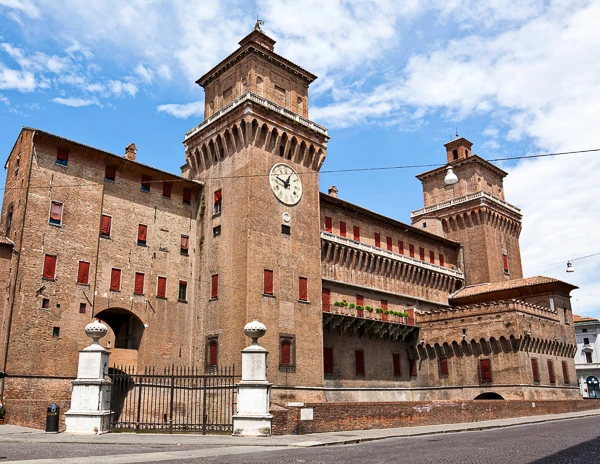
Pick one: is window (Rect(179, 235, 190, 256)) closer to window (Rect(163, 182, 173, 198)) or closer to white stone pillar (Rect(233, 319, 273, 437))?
window (Rect(163, 182, 173, 198))

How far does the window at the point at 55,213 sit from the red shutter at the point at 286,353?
1423 centimetres

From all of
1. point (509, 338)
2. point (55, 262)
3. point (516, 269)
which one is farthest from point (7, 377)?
point (516, 269)

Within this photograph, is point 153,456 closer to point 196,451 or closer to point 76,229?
point 196,451

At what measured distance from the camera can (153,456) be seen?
13586mm

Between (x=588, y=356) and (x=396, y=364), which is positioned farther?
(x=588, y=356)

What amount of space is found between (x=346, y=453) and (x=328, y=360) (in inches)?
938

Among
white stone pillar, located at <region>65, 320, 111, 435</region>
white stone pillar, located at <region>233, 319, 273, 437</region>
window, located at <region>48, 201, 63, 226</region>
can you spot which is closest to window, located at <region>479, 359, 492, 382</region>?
white stone pillar, located at <region>233, 319, 273, 437</region>

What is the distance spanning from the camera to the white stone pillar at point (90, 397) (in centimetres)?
1977

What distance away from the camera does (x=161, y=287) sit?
34.2 metres

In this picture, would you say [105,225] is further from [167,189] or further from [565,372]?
[565,372]

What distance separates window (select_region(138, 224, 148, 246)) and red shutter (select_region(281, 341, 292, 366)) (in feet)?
33.9

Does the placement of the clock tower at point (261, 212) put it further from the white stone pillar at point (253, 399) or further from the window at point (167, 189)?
the white stone pillar at point (253, 399)

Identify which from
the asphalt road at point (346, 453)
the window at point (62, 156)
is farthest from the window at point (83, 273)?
the asphalt road at point (346, 453)

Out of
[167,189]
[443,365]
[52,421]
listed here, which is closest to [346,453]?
[52,421]
